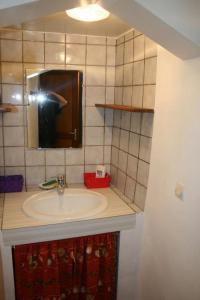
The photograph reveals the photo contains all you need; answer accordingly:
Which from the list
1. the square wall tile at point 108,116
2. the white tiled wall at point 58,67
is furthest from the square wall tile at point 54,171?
the square wall tile at point 108,116

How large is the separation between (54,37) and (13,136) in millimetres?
779

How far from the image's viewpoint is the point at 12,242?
56.7 inches

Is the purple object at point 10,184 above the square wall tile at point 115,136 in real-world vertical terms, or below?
below

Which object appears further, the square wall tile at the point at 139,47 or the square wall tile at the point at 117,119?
the square wall tile at the point at 117,119

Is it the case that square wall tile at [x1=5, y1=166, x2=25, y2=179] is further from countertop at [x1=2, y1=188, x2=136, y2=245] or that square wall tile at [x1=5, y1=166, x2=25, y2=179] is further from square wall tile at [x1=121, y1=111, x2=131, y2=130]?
square wall tile at [x1=121, y1=111, x2=131, y2=130]

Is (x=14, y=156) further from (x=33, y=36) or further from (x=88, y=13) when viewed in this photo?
(x=88, y=13)

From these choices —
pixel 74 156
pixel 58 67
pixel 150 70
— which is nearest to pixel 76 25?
pixel 58 67

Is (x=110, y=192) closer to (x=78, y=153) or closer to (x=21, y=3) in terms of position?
(x=78, y=153)

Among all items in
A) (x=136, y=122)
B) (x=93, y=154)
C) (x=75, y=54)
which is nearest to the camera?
(x=136, y=122)

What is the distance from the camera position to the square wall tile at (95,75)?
6.35 feet

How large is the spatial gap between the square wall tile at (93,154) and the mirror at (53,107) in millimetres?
173

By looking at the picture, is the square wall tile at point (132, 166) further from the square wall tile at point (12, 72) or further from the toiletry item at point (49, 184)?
the square wall tile at point (12, 72)

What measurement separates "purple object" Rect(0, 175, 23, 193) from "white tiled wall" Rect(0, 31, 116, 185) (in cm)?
7

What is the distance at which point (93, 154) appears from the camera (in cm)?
209
